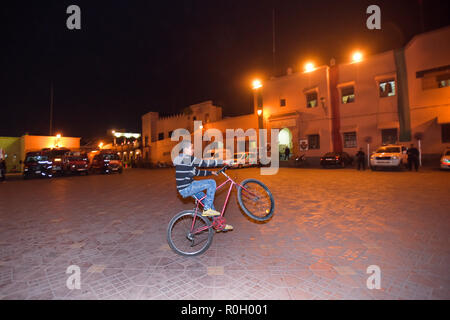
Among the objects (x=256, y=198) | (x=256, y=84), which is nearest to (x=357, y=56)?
(x=256, y=84)

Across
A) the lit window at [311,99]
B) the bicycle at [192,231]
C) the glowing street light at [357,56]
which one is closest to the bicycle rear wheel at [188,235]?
the bicycle at [192,231]

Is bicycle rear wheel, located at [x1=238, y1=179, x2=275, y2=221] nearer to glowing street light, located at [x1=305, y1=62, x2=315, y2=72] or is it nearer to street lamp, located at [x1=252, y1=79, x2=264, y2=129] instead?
glowing street light, located at [x1=305, y1=62, x2=315, y2=72]

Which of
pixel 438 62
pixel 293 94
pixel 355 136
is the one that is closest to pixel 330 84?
pixel 293 94

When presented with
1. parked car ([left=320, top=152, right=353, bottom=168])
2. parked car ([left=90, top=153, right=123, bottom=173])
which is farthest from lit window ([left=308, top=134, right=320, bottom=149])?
parked car ([left=90, top=153, right=123, bottom=173])

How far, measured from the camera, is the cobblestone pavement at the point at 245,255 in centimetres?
312

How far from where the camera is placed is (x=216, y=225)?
15.2 feet

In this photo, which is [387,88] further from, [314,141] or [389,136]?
[314,141]

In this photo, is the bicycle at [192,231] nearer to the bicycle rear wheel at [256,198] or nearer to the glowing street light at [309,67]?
the bicycle rear wheel at [256,198]

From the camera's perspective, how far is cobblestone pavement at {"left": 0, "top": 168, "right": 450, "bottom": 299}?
3117mm

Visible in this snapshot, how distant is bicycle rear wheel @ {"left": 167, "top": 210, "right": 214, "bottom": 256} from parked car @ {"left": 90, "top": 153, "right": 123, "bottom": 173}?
76.1ft

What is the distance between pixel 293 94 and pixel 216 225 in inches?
1045

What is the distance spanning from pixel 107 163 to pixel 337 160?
71.2ft

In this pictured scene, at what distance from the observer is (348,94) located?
82.4ft

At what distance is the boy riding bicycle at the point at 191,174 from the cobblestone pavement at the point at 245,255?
89 centimetres
